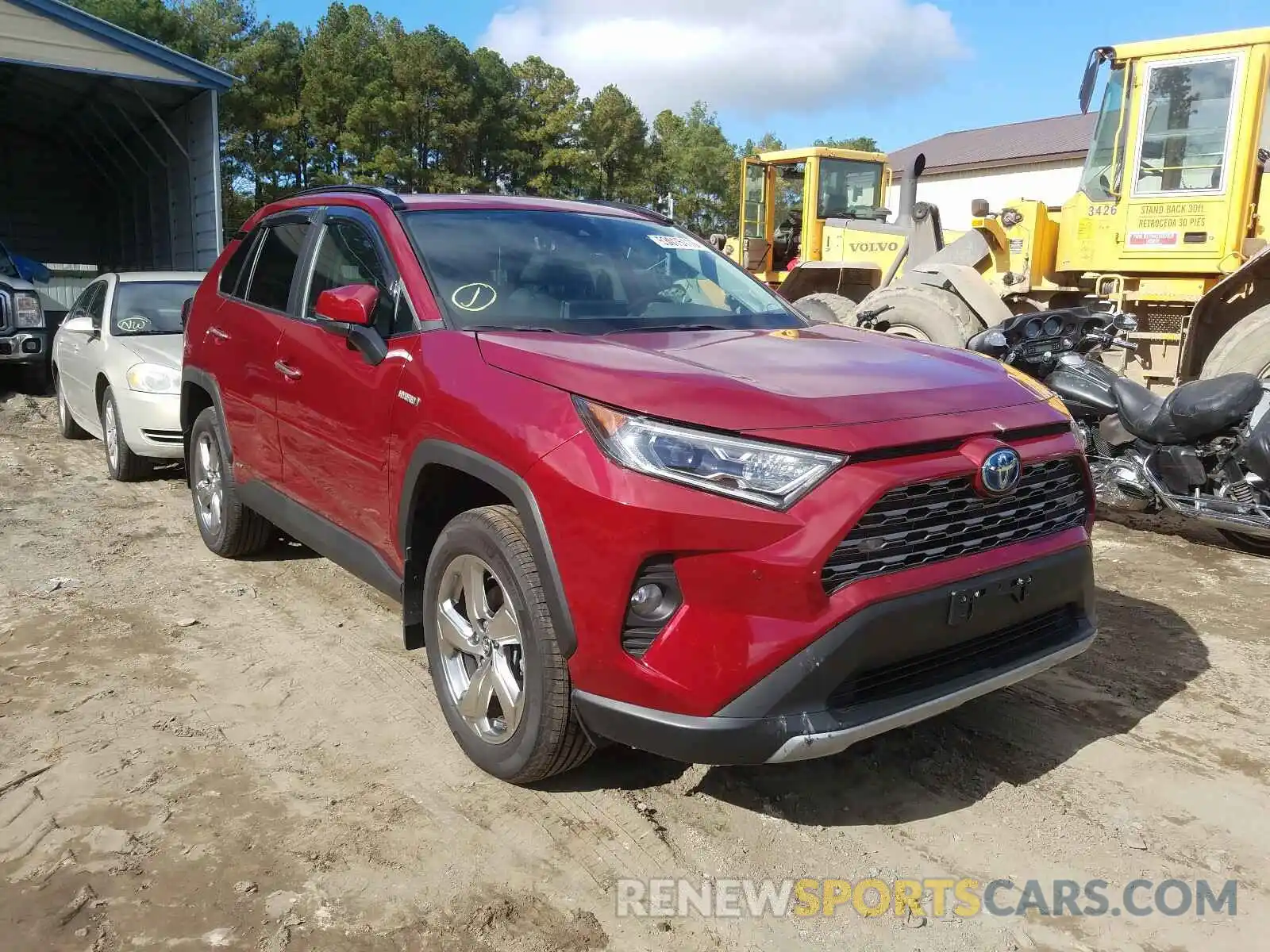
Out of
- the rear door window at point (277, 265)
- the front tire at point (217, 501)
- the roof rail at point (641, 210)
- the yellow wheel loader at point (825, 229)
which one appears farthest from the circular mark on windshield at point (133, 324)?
the yellow wheel loader at point (825, 229)

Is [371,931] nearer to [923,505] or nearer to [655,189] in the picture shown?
[923,505]

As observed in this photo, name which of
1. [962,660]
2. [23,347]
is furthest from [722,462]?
[23,347]

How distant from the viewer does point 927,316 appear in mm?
7770

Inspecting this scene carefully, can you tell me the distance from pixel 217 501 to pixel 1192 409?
542 centimetres

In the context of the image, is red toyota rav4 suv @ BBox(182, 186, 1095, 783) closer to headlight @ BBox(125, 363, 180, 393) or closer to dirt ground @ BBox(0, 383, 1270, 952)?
dirt ground @ BBox(0, 383, 1270, 952)

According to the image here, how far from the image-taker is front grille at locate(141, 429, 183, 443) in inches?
270

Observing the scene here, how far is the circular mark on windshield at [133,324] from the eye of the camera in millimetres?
7609

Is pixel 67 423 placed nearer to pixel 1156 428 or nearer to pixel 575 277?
pixel 575 277

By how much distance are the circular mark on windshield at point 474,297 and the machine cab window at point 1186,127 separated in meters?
6.29

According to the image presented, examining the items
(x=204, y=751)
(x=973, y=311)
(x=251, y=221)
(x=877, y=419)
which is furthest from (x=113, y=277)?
(x=877, y=419)

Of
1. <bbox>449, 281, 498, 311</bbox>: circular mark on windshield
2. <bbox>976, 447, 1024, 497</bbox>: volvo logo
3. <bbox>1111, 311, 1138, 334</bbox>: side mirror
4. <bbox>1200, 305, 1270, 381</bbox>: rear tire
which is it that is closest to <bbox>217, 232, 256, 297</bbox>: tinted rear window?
<bbox>449, 281, 498, 311</bbox>: circular mark on windshield

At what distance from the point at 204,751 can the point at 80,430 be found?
7218 mm

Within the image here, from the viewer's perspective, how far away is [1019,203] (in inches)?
319

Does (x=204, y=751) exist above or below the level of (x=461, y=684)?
below
